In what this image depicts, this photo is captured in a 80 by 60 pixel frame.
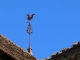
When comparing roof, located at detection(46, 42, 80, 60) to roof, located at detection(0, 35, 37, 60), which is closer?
roof, located at detection(46, 42, 80, 60)

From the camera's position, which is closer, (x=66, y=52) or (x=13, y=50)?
(x=66, y=52)

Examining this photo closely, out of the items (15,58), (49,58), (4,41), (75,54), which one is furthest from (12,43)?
(75,54)

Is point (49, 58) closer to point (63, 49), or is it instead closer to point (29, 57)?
point (63, 49)

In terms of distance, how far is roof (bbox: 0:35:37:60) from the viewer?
1186cm

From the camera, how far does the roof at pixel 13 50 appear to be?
11.9m

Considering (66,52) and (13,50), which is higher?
(13,50)

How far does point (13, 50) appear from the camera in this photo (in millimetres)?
12586

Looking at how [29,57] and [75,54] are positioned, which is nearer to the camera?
[75,54]

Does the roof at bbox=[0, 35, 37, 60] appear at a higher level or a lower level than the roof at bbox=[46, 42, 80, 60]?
higher

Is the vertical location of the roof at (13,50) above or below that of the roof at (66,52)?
above

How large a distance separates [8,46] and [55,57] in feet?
9.74

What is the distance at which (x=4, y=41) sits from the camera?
12.7m

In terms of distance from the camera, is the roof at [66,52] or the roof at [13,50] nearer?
the roof at [66,52]

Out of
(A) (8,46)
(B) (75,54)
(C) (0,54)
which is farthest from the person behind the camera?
(A) (8,46)
